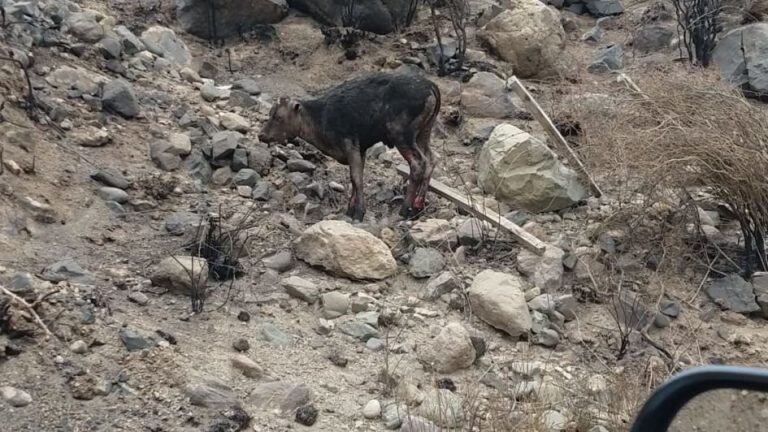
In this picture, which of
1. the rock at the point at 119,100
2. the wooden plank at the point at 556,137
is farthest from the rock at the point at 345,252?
the rock at the point at 119,100

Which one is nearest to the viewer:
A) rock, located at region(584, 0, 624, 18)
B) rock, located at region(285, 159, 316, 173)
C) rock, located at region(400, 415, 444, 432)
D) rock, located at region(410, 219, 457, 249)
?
rock, located at region(400, 415, 444, 432)

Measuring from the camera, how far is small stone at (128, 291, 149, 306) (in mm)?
6066

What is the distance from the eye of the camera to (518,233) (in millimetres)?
7922

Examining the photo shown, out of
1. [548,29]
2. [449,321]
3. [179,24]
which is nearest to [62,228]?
[449,321]

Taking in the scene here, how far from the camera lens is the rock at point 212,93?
10.9 meters

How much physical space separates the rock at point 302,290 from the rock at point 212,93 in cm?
464

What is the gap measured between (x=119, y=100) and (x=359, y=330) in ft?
14.4

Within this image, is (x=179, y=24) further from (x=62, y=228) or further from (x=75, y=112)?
(x=62, y=228)

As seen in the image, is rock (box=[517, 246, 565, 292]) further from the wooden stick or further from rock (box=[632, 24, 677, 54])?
rock (box=[632, 24, 677, 54])

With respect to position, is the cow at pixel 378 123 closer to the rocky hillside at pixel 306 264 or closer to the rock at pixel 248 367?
the rocky hillside at pixel 306 264

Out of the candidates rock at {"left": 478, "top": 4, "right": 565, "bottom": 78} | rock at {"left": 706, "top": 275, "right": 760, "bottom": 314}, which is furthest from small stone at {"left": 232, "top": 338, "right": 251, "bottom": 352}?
rock at {"left": 478, "top": 4, "right": 565, "bottom": 78}

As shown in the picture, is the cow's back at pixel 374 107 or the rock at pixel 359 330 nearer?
the rock at pixel 359 330

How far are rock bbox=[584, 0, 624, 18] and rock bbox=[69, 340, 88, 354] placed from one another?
501 inches

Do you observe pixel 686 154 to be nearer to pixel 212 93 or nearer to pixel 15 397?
pixel 15 397
